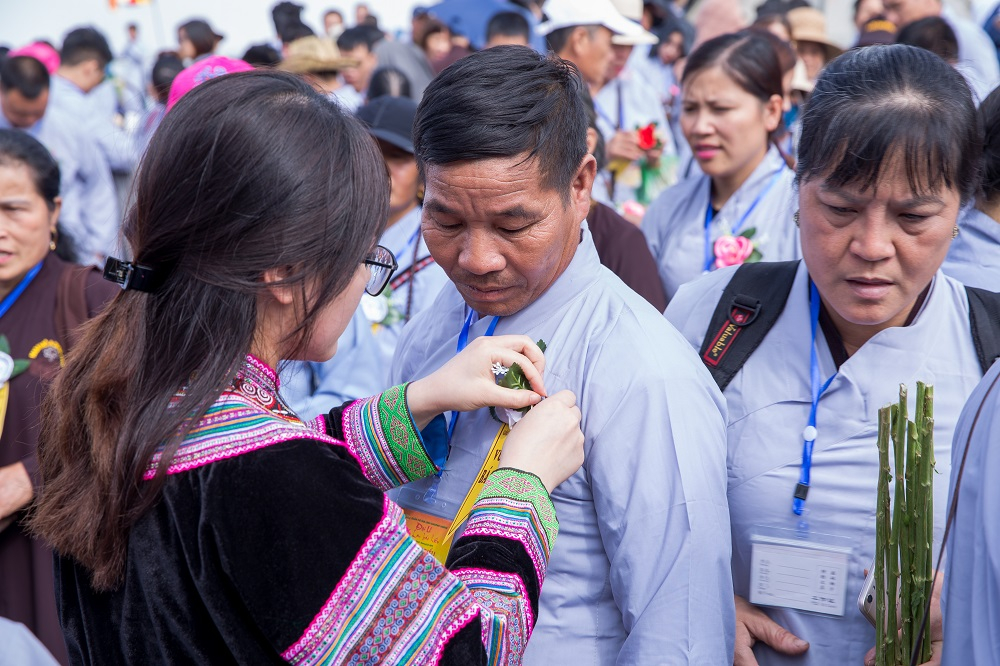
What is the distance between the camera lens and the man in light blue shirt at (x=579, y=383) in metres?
1.67

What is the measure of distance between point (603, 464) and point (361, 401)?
544 mm

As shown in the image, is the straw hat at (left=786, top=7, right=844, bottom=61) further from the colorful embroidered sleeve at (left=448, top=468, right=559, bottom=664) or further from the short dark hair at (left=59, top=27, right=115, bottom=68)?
the colorful embroidered sleeve at (left=448, top=468, right=559, bottom=664)

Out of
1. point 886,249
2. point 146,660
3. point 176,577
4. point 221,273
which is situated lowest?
point 146,660

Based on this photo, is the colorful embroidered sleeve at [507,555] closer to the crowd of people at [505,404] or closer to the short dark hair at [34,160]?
the crowd of people at [505,404]

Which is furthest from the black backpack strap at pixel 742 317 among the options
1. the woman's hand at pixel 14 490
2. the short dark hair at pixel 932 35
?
the short dark hair at pixel 932 35

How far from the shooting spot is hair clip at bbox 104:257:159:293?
1.42 m

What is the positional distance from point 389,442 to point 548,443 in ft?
1.32

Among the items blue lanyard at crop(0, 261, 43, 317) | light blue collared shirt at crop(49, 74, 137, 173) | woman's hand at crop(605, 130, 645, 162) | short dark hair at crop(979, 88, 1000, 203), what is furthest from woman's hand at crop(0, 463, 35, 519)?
light blue collared shirt at crop(49, 74, 137, 173)

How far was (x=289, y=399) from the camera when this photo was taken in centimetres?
324

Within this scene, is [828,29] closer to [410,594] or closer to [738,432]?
[738,432]

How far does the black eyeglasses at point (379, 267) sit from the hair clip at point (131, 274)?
325 millimetres

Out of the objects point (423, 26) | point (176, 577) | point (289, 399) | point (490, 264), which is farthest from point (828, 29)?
point (176, 577)

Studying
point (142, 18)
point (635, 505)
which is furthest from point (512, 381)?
point (142, 18)

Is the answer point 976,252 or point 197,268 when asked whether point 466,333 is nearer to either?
point 197,268
